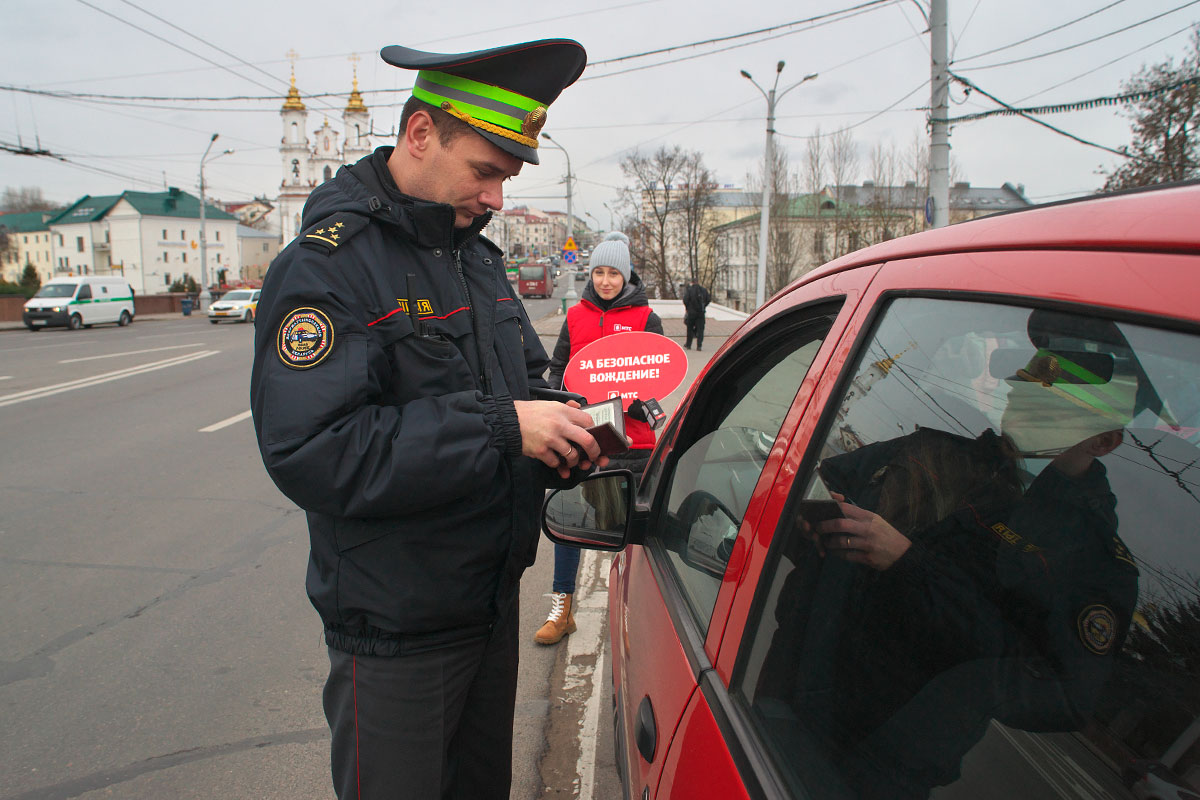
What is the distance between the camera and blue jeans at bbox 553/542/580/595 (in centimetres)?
368

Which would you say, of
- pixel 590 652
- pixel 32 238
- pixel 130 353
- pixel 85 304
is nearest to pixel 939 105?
pixel 590 652

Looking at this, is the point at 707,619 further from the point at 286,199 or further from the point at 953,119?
the point at 286,199

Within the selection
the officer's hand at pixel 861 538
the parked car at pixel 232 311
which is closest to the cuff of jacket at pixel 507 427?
the officer's hand at pixel 861 538

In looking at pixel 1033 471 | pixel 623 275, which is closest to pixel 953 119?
pixel 623 275

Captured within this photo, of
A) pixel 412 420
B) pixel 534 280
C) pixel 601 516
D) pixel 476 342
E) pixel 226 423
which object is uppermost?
pixel 534 280

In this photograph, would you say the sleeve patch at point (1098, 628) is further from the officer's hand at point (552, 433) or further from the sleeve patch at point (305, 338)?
the sleeve patch at point (305, 338)

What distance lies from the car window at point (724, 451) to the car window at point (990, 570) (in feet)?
0.84

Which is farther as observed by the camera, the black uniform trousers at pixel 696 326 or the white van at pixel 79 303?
the white van at pixel 79 303

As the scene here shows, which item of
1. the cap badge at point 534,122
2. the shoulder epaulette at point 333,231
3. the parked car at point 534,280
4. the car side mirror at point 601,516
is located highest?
the parked car at point 534,280

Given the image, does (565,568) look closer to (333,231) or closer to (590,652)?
(590,652)

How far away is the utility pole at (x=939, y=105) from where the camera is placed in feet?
33.6

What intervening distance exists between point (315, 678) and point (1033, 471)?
10.9 ft

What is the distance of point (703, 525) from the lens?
1.61m

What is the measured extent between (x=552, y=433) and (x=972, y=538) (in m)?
0.82
